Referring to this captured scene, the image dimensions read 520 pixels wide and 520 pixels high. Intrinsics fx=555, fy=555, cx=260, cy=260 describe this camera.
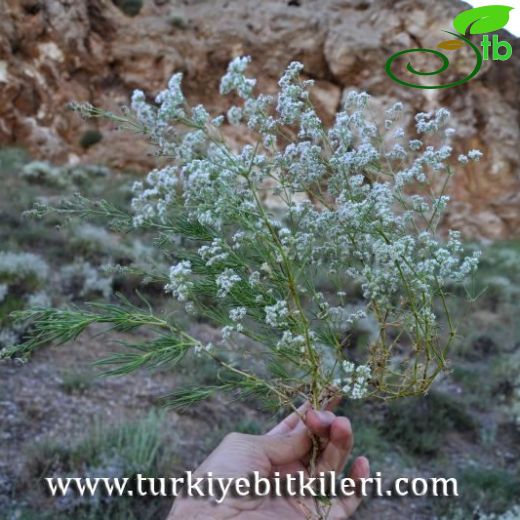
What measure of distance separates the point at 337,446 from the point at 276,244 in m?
0.70

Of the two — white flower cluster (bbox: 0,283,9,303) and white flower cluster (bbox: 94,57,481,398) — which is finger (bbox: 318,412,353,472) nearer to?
white flower cluster (bbox: 94,57,481,398)

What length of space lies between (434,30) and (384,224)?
1527cm

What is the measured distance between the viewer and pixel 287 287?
1336 millimetres

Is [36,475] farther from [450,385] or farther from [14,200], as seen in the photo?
[14,200]

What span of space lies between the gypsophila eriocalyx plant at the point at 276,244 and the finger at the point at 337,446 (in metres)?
0.14

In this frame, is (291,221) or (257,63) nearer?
(291,221)

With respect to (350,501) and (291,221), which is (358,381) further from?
(350,501)

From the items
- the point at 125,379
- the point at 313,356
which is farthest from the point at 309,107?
the point at 125,379

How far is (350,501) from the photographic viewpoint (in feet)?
6.22

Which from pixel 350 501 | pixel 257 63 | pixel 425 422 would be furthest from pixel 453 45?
pixel 350 501

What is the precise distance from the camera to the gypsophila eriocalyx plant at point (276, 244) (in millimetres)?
1239

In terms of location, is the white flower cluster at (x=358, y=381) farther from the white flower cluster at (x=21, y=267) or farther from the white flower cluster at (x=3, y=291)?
the white flower cluster at (x=21, y=267)

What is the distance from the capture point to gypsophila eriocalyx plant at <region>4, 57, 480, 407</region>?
1.24 meters

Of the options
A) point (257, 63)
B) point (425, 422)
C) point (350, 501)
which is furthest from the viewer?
point (257, 63)
